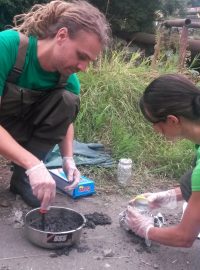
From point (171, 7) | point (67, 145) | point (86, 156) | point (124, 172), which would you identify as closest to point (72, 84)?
point (67, 145)

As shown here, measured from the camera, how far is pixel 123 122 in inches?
169

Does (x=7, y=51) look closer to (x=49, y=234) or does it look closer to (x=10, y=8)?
(x=49, y=234)

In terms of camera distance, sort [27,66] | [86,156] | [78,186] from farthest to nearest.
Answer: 1. [86,156]
2. [78,186]
3. [27,66]

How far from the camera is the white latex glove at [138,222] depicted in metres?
2.42

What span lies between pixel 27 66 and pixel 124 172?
116 cm

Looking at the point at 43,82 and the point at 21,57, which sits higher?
the point at 21,57

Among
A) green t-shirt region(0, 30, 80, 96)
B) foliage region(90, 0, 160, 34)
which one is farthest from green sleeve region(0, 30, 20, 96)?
foliage region(90, 0, 160, 34)

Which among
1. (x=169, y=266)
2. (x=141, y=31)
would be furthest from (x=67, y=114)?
(x=141, y=31)

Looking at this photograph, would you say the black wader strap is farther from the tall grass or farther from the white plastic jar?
the tall grass

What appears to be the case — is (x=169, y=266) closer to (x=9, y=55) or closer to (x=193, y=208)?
(x=193, y=208)

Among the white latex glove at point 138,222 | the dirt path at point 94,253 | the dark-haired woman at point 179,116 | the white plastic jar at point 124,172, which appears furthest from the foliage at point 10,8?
the dark-haired woman at point 179,116

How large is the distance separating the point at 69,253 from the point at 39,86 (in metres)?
0.96

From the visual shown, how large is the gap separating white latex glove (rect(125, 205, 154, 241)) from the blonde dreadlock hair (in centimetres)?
88

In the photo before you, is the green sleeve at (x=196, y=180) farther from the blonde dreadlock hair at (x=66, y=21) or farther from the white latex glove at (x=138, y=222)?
the blonde dreadlock hair at (x=66, y=21)
